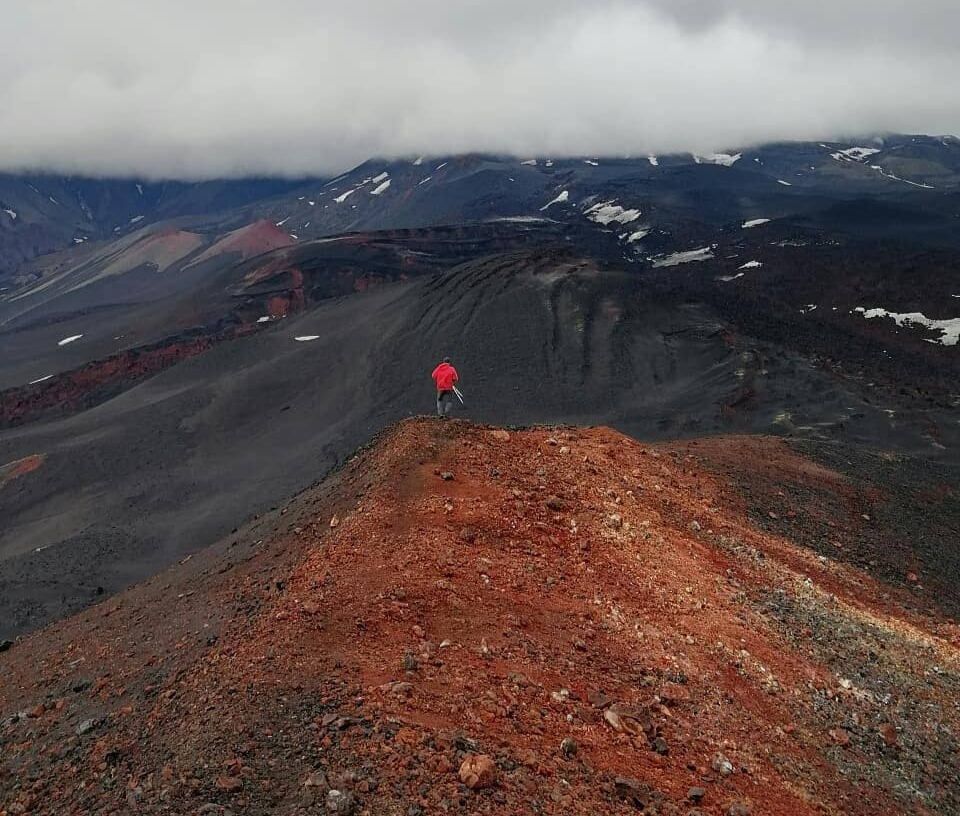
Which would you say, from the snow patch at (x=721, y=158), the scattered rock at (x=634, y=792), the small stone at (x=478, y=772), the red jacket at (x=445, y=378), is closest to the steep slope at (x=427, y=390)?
the red jacket at (x=445, y=378)

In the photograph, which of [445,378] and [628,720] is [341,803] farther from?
[445,378]

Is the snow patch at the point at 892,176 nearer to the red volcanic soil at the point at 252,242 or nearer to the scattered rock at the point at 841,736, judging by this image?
the red volcanic soil at the point at 252,242

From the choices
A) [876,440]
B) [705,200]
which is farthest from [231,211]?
[876,440]

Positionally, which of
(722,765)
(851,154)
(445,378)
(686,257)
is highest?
(851,154)

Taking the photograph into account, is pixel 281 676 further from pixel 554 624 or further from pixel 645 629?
pixel 645 629

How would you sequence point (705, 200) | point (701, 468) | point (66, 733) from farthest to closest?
point (705, 200)
point (701, 468)
point (66, 733)

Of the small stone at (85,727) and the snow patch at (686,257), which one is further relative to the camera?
the snow patch at (686,257)

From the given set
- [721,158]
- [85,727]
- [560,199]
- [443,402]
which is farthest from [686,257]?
[721,158]
